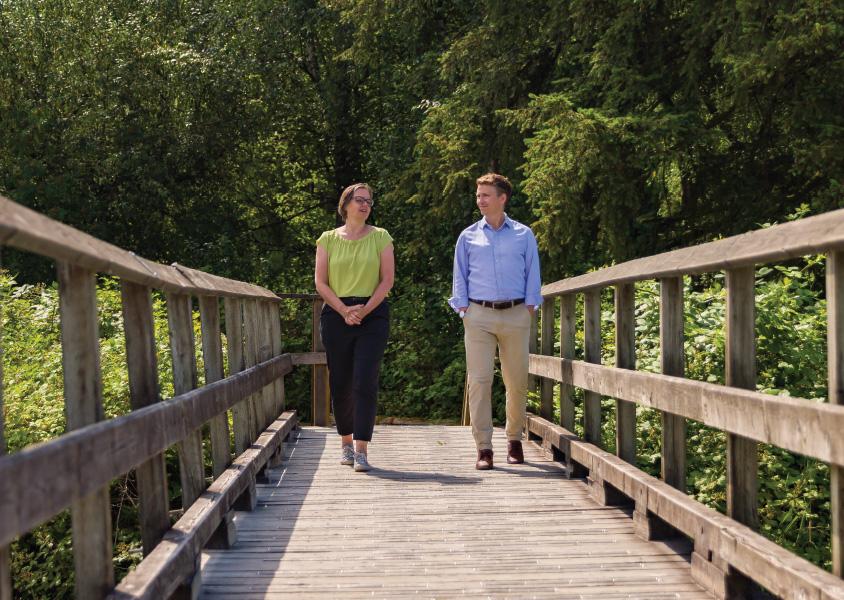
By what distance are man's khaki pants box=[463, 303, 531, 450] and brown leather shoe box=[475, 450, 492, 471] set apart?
4cm

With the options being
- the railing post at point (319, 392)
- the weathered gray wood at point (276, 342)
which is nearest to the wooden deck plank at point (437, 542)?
the weathered gray wood at point (276, 342)

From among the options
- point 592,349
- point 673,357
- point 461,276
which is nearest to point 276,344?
point 461,276

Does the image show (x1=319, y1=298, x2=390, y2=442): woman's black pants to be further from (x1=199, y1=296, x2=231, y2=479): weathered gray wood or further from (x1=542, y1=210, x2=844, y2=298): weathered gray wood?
(x1=542, y1=210, x2=844, y2=298): weathered gray wood

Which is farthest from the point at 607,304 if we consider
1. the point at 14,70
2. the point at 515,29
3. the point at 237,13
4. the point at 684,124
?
the point at 14,70

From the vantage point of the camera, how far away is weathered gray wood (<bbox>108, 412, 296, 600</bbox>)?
370 centimetres

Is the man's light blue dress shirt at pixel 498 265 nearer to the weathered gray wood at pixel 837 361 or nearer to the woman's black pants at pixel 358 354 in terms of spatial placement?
the woman's black pants at pixel 358 354

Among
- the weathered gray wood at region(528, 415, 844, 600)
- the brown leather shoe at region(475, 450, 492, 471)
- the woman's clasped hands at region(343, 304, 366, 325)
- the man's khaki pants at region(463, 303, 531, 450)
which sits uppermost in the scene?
the woman's clasped hands at region(343, 304, 366, 325)

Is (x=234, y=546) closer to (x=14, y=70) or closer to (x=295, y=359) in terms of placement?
(x=295, y=359)

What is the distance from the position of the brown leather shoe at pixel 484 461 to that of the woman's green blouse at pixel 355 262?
135 cm

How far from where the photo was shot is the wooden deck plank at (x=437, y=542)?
15.4 ft

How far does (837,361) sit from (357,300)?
175 inches

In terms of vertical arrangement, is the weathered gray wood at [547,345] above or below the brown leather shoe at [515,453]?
above

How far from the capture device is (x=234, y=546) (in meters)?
5.48

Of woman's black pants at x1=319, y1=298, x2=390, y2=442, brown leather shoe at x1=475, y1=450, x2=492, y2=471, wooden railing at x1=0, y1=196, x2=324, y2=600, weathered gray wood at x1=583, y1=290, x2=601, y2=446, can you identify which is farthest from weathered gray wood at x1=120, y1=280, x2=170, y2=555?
brown leather shoe at x1=475, y1=450, x2=492, y2=471
